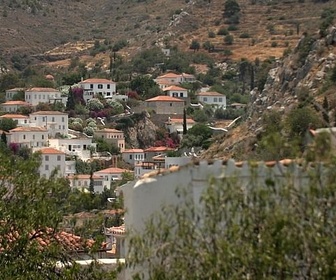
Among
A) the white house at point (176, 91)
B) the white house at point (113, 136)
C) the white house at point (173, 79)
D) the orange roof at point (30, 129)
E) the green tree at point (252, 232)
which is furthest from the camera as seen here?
the white house at point (173, 79)

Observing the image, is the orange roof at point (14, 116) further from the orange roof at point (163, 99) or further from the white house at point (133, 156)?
the orange roof at point (163, 99)

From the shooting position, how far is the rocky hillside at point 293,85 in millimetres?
67312

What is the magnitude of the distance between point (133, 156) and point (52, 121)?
8.71m

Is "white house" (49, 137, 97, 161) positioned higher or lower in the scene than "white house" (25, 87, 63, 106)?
lower

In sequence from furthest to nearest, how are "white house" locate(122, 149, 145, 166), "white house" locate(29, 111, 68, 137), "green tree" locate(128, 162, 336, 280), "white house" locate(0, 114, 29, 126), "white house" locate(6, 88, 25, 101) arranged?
"white house" locate(6, 88, 25, 101), "white house" locate(0, 114, 29, 126), "white house" locate(29, 111, 68, 137), "white house" locate(122, 149, 145, 166), "green tree" locate(128, 162, 336, 280)

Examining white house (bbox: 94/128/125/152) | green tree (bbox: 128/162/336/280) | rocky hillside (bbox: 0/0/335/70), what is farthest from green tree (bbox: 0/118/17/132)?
green tree (bbox: 128/162/336/280)

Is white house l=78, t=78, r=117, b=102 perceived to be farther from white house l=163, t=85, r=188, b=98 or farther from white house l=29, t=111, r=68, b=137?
white house l=29, t=111, r=68, b=137

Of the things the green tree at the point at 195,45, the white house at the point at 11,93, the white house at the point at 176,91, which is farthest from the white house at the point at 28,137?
the green tree at the point at 195,45

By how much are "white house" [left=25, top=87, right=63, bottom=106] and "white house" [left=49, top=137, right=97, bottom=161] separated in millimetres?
14320

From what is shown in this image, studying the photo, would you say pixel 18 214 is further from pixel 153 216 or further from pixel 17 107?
pixel 17 107

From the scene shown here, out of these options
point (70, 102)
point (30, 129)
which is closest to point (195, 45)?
point (70, 102)

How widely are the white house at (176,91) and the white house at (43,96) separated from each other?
36.8 feet

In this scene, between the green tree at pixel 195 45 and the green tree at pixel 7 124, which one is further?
the green tree at pixel 195 45

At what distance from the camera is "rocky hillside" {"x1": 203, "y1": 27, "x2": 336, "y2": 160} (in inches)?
2650
